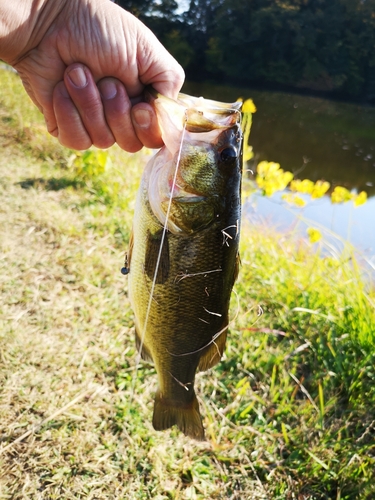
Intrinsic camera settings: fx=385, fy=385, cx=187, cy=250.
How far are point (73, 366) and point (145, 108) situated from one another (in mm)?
1557

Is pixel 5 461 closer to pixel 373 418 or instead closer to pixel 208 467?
pixel 208 467

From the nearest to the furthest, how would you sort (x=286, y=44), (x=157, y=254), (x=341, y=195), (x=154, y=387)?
1. (x=157, y=254)
2. (x=154, y=387)
3. (x=341, y=195)
4. (x=286, y=44)

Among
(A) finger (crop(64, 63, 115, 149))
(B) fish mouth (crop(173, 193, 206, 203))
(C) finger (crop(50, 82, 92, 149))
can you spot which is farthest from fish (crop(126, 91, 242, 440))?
(C) finger (crop(50, 82, 92, 149))

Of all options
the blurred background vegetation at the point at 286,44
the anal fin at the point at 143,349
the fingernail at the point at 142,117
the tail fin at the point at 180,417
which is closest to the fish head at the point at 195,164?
the fingernail at the point at 142,117

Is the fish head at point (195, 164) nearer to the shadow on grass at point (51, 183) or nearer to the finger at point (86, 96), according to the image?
the finger at point (86, 96)

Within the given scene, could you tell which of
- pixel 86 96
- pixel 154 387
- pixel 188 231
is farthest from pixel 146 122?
pixel 154 387

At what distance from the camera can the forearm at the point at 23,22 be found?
1.49 m

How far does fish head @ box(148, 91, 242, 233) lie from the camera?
1.30 meters

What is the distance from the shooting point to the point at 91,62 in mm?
1561

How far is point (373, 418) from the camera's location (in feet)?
7.44

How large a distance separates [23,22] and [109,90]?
1.33 feet

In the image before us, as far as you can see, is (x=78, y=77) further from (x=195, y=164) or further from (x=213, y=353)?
(x=213, y=353)

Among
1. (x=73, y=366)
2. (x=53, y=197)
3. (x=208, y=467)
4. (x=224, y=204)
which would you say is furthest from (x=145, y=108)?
(x=53, y=197)

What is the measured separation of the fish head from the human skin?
0.96 feet
